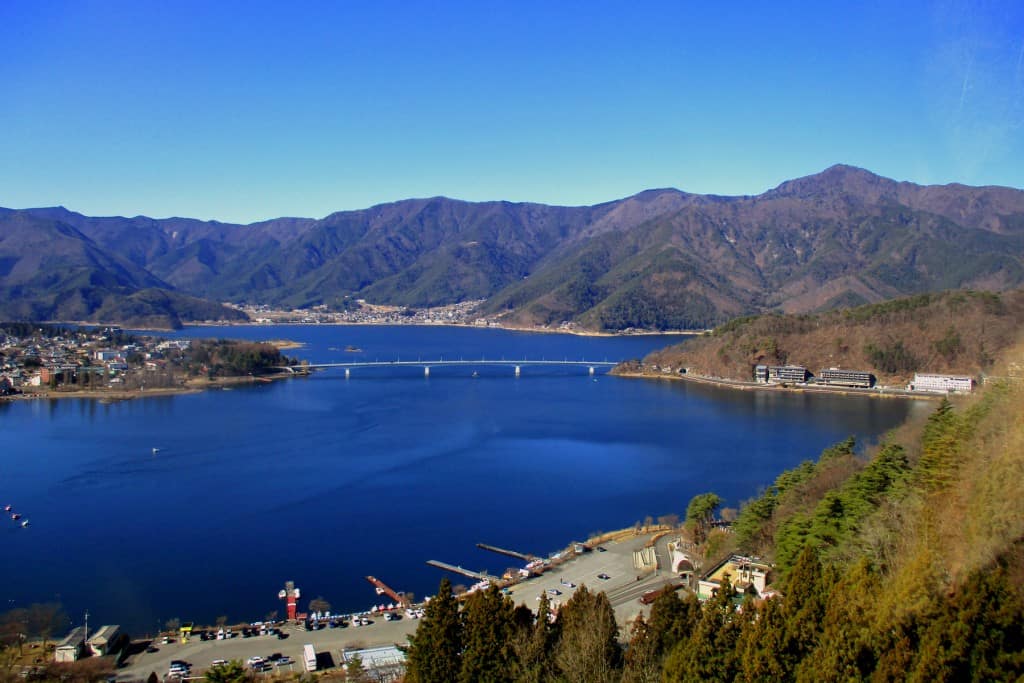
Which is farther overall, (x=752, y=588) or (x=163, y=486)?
(x=163, y=486)

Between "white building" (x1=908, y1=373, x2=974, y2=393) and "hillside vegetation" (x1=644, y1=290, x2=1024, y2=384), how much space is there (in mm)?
485

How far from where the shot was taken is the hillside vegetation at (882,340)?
20156 millimetres

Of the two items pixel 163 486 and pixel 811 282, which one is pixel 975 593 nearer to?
pixel 163 486

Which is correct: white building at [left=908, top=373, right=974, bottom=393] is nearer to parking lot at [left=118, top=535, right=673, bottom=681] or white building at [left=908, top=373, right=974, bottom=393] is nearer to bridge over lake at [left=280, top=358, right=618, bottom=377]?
bridge over lake at [left=280, top=358, right=618, bottom=377]

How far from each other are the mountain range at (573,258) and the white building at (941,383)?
18.5 m

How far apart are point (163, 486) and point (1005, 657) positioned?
10.6m

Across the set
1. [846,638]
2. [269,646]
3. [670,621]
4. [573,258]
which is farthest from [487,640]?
[573,258]

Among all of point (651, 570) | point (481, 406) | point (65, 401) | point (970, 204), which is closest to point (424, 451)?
point (481, 406)

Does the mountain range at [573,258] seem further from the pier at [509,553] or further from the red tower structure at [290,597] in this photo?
the red tower structure at [290,597]

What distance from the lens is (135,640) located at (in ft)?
20.9

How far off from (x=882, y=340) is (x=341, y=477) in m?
15.8

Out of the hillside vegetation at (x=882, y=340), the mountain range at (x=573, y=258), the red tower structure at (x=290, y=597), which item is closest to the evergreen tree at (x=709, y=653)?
the red tower structure at (x=290, y=597)

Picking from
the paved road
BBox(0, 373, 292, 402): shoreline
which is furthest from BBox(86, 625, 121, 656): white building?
BBox(0, 373, 292, 402): shoreline

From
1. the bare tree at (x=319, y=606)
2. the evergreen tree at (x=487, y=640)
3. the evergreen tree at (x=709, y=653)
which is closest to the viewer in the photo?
the evergreen tree at (x=709, y=653)
